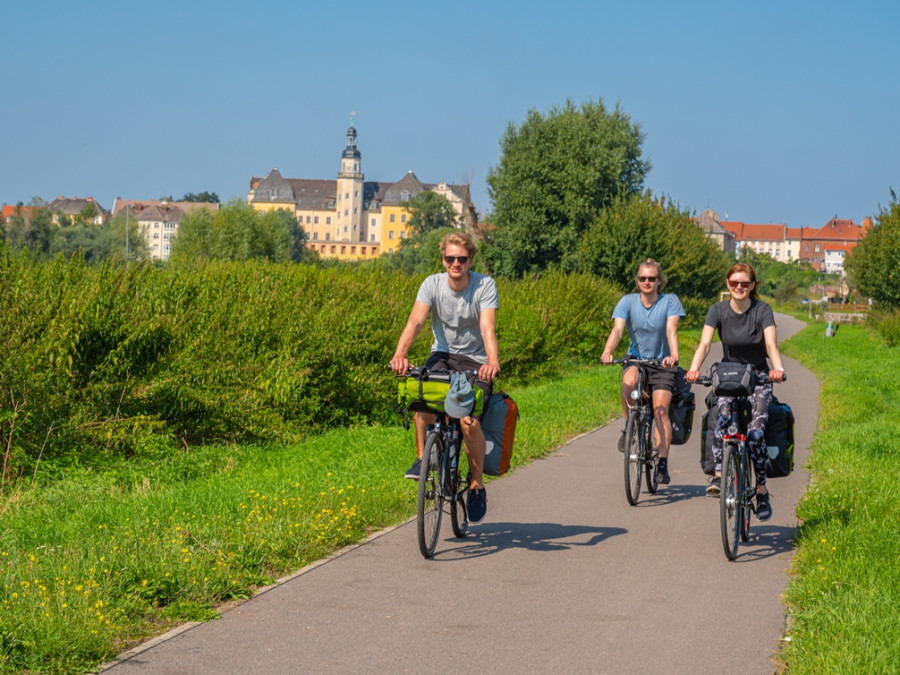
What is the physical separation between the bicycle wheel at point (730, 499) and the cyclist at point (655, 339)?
7.49ft

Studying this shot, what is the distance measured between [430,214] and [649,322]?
165 m

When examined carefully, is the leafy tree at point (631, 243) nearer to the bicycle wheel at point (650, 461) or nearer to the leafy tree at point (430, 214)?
the bicycle wheel at point (650, 461)

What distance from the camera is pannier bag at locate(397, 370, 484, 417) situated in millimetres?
6988

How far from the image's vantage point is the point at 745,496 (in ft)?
24.7

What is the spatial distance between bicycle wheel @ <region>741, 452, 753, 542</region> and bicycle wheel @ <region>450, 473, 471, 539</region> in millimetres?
1792

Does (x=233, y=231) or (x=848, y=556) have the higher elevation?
(x=233, y=231)

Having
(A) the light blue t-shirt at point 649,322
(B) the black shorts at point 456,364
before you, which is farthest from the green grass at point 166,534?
(A) the light blue t-shirt at point 649,322

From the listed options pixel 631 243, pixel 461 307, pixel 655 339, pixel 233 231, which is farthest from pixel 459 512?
pixel 233 231

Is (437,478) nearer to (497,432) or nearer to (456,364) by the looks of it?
(497,432)

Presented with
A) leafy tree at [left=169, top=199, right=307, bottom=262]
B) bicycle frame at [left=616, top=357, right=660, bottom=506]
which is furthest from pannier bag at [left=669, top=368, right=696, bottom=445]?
leafy tree at [left=169, top=199, right=307, bottom=262]

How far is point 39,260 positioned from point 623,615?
807cm

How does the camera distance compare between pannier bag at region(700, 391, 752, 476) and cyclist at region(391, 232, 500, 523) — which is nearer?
cyclist at region(391, 232, 500, 523)

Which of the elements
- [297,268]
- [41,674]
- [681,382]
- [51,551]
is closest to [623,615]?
[41,674]

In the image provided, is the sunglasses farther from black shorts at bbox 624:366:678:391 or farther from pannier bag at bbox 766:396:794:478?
black shorts at bbox 624:366:678:391
